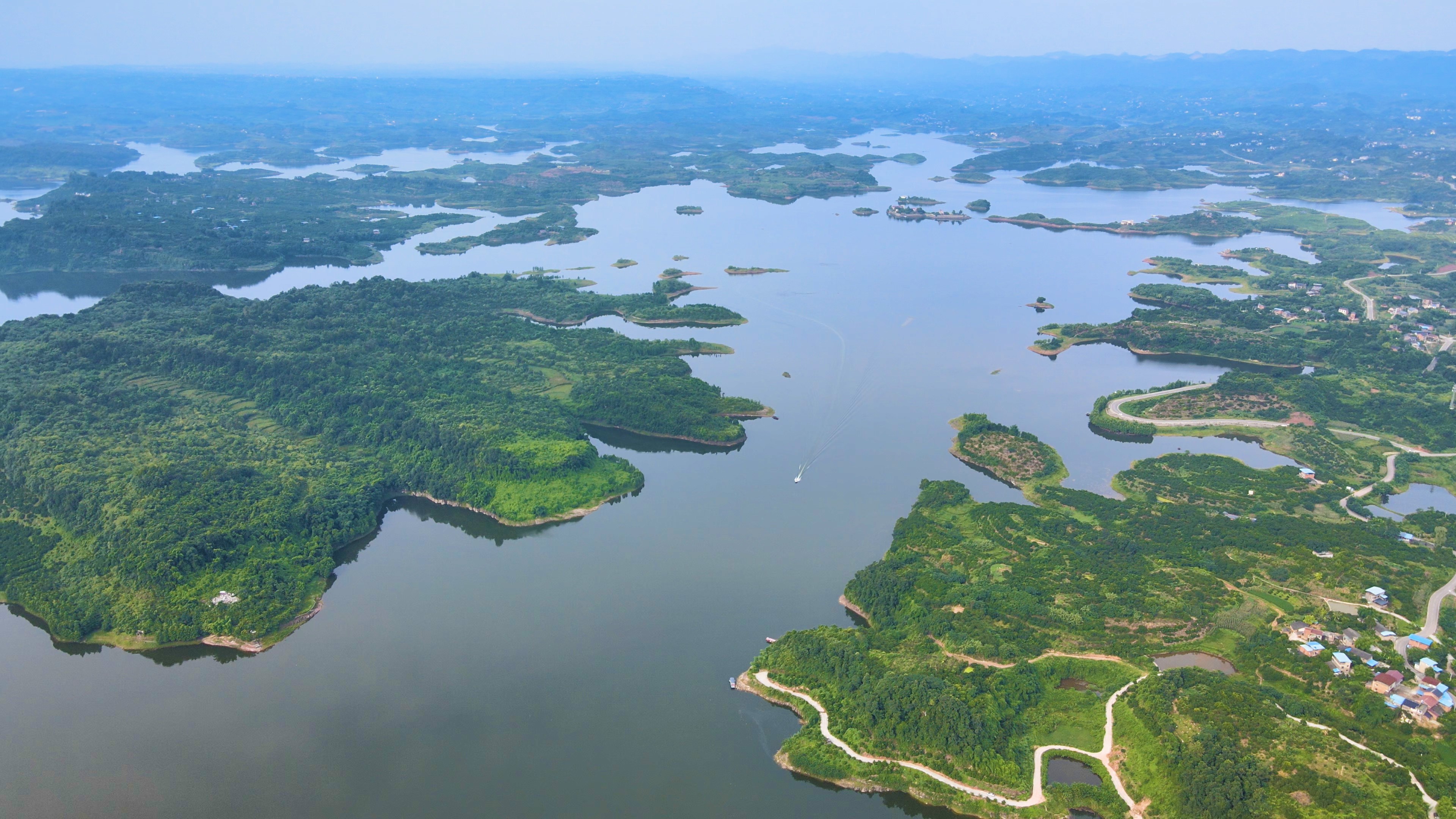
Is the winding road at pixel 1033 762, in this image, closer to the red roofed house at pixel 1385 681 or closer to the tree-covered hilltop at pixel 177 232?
the red roofed house at pixel 1385 681

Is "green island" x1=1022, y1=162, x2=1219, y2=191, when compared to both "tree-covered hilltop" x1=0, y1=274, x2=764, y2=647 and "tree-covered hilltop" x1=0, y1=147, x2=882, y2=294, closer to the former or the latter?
"tree-covered hilltop" x1=0, y1=147, x2=882, y2=294

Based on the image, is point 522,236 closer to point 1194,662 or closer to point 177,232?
point 177,232

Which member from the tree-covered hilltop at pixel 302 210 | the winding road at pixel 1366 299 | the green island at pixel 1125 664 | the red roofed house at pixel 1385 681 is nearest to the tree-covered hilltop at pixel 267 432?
the green island at pixel 1125 664

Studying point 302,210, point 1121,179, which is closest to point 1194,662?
point 302,210

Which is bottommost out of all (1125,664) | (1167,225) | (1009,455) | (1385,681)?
(1125,664)

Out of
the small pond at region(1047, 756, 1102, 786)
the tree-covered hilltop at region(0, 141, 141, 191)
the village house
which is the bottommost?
the small pond at region(1047, 756, 1102, 786)

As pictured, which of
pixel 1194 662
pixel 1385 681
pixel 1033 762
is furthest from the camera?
pixel 1194 662

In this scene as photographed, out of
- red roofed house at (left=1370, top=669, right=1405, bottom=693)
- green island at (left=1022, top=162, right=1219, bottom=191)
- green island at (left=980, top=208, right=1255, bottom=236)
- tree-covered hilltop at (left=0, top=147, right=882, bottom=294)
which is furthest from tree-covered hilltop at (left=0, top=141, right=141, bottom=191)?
red roofed house at (left=1370, top=669, right=1405, bottom=693)
